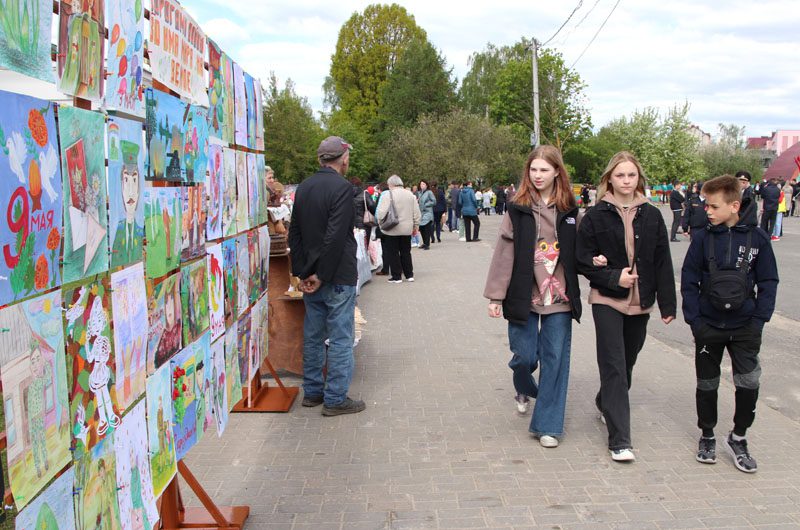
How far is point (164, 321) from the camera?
9.13 ft

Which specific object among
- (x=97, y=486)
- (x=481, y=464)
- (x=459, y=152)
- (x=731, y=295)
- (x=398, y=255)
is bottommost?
(x=481, y=464)

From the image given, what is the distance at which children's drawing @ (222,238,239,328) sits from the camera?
3.77 m

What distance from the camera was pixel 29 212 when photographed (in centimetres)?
172

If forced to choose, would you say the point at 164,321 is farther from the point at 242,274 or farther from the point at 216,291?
the point at 242,274

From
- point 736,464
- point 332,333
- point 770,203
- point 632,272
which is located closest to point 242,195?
point 332,333

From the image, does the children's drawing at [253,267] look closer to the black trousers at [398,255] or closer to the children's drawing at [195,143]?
the children's drawing at [195,143]

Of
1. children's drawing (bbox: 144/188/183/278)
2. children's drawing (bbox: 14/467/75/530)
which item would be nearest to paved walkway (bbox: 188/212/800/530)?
children's drawing (bbox: 144/188/183/278)

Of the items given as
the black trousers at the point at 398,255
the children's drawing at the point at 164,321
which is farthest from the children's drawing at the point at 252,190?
the black trousers at the point at 398,255

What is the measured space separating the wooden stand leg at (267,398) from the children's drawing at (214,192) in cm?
188

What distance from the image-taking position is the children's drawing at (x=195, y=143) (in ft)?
10.1

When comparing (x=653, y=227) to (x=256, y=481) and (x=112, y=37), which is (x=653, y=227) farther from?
(x=112, y=37)

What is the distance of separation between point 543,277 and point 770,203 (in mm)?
17936

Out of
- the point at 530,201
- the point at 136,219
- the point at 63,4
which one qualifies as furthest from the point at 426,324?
the point at 63,4

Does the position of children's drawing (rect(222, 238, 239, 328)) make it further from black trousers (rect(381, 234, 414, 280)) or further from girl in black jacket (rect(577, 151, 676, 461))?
black trousers (rect(381, 234, 414, 280))
